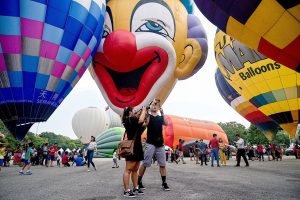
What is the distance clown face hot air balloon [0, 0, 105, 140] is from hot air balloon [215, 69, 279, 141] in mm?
13542

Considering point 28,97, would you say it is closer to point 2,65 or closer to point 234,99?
point 2,65

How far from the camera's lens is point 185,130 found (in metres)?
30.2

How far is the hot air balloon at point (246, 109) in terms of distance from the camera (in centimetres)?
2172

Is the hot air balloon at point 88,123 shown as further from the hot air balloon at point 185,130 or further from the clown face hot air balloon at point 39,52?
the clown face hot air balloon at point 39,52

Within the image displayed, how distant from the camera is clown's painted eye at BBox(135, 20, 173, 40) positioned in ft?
42.7

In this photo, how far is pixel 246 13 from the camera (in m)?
7.27

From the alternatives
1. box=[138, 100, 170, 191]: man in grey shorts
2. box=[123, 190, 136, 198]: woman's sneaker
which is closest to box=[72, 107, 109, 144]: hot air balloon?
box=[138, 100, 170, 191]: man in grey shorts

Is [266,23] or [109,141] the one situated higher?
[266,23]

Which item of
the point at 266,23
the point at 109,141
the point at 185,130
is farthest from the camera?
the point at 185,130

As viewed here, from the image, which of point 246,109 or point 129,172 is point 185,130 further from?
point 129,172

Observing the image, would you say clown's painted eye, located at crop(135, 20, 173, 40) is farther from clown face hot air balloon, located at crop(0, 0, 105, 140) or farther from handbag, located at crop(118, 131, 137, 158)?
handbag, located at crop(118, 131, 137, 158)

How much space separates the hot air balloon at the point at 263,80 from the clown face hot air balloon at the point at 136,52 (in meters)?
3.35

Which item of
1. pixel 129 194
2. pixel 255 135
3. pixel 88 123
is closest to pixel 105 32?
pixel 129 194

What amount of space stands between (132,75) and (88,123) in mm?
21788
